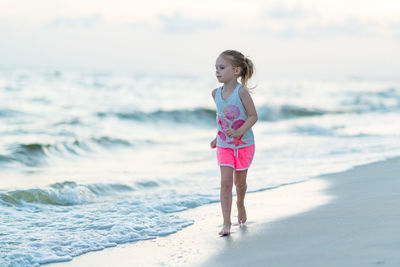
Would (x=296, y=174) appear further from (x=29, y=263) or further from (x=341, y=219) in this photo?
(x=29, y=263)

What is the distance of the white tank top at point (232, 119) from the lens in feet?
13.4

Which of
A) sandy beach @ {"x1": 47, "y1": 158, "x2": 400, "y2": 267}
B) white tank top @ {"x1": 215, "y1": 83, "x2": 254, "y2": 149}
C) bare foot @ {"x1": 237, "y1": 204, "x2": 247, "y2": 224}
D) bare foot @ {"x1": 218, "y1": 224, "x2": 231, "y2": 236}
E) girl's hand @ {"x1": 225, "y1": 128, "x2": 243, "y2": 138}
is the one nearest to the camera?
sandy beach @ {"x1": 47, "y1": 158, "x2": 400, "y2": 267}

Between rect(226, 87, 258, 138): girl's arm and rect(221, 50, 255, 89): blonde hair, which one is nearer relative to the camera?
rect(226, 87, 258, 138): girl's arm

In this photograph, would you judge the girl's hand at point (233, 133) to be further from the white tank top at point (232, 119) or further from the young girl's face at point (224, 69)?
the young girl's face at point (224, 69)

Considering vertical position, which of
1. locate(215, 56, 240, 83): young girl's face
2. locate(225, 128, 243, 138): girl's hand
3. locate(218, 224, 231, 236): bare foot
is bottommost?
locate(218, 224, 231, 236): bare foot

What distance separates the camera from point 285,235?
364 cm

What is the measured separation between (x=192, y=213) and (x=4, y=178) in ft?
12.2

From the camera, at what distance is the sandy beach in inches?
118

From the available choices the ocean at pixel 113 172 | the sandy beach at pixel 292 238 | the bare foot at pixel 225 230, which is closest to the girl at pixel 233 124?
the bare foot at pixel 225 230

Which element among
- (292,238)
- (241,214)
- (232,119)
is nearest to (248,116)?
(232,119)

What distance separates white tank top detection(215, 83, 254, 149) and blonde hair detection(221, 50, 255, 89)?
0.12 meters

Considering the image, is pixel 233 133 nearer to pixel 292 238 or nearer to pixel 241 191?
pixel 241 191

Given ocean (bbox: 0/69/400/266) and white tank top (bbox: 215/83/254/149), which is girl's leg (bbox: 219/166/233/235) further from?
ocean (bbox: 0/69/400/266)

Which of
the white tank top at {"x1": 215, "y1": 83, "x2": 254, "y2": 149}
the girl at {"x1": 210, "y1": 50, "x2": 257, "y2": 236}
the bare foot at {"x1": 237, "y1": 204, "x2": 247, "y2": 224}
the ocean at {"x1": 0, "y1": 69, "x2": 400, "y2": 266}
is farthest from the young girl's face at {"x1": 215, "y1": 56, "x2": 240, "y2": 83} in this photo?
the bare foot at {"x1": 237, "y1": 204, "x2": 247, "y2": 224}
